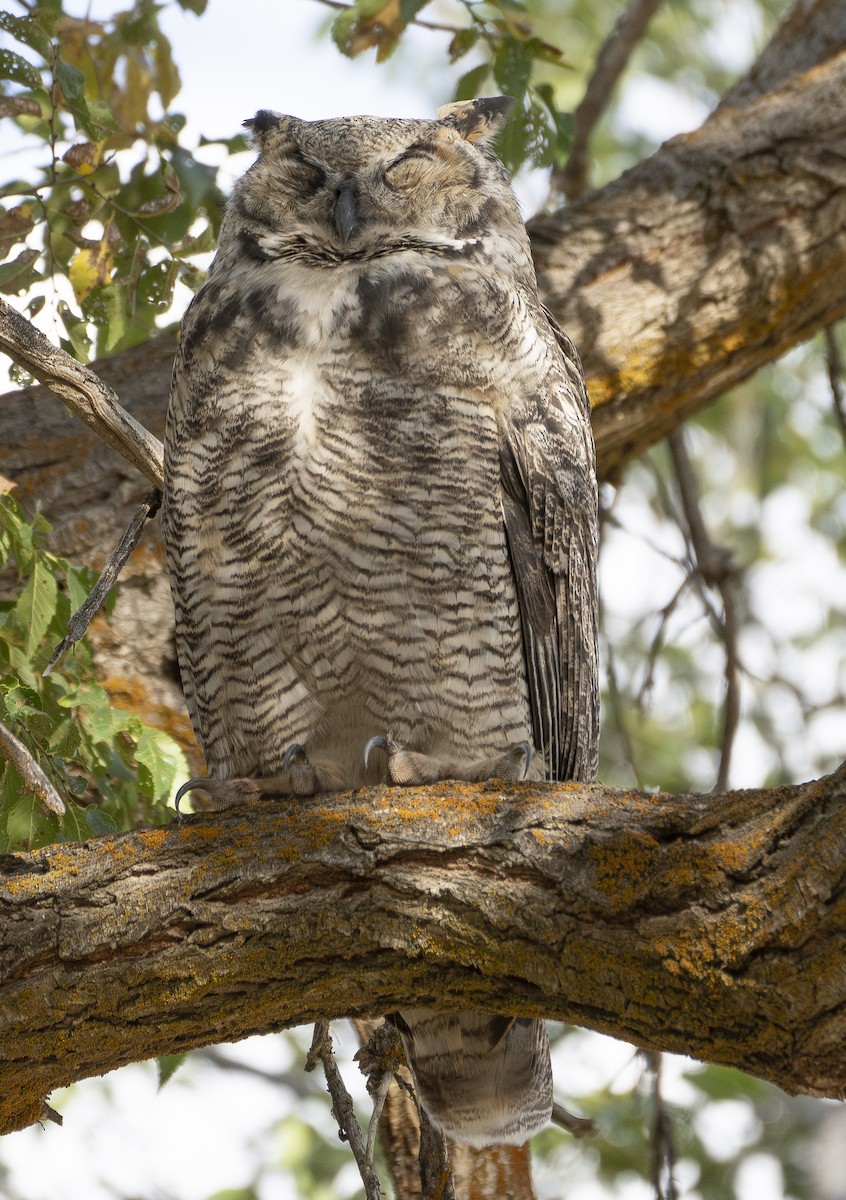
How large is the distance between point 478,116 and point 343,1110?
239cm

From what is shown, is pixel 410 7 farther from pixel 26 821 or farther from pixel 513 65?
pixel 26 821

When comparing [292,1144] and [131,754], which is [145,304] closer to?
[131,754]

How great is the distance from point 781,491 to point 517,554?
5264 mm

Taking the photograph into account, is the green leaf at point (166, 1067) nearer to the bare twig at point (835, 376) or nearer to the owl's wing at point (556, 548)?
the owl's wing at point (556, 548)

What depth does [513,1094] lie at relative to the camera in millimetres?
2697

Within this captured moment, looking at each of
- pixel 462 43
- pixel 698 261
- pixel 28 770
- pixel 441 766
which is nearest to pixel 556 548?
pixel 441 766

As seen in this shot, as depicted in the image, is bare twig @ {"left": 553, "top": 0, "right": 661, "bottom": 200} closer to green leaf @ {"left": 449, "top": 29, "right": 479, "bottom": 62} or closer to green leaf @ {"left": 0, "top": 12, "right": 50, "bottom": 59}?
green leaf @ {"left": 449, "top": 29, "right": 479, "bottom": 62}

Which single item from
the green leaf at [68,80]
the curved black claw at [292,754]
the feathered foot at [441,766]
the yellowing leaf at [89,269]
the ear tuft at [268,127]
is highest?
the ear tuft at [268,127]

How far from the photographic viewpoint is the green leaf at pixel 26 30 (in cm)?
270

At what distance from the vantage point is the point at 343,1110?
7.70ft

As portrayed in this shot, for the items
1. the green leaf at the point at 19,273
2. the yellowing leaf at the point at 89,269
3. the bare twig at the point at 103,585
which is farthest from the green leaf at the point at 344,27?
the bare twig at the point at 103,585

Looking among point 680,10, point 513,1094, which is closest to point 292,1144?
point 513,1094

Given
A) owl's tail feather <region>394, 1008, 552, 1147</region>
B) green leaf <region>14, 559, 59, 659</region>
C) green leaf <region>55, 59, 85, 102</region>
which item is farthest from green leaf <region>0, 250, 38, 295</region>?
owl's tail feather <region>394, 1008, 552, 1147</region>

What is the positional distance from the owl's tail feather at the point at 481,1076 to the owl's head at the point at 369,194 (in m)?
1.71
